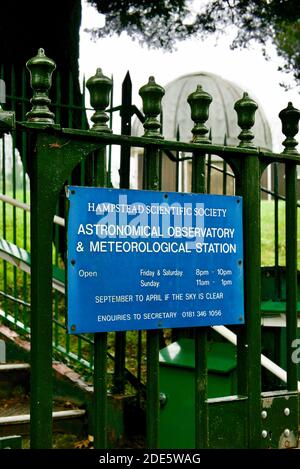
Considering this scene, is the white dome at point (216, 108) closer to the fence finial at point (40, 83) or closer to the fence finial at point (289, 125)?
the fence finial at point (289, 125)

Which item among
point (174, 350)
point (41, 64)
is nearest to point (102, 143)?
→ point (41, 64)

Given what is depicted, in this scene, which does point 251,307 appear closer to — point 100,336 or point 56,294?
point 100,336

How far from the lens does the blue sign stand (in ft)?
7.61

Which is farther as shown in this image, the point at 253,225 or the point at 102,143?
the point at 253,225

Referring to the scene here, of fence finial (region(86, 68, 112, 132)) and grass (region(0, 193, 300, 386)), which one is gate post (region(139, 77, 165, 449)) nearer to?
fence finial (region(86, 68, 112, 132))

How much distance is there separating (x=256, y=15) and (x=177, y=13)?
927 mm

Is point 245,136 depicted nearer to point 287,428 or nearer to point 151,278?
point 151,278

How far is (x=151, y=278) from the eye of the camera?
245 centimetres

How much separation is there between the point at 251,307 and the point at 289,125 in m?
0.88

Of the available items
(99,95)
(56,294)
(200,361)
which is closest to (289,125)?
(99,95)

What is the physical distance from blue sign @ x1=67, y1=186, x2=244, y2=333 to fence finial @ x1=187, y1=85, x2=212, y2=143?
267 millimetres

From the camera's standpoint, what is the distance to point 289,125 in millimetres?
3037

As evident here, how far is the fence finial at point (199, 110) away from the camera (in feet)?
8.72

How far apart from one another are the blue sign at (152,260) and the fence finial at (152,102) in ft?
0.89
